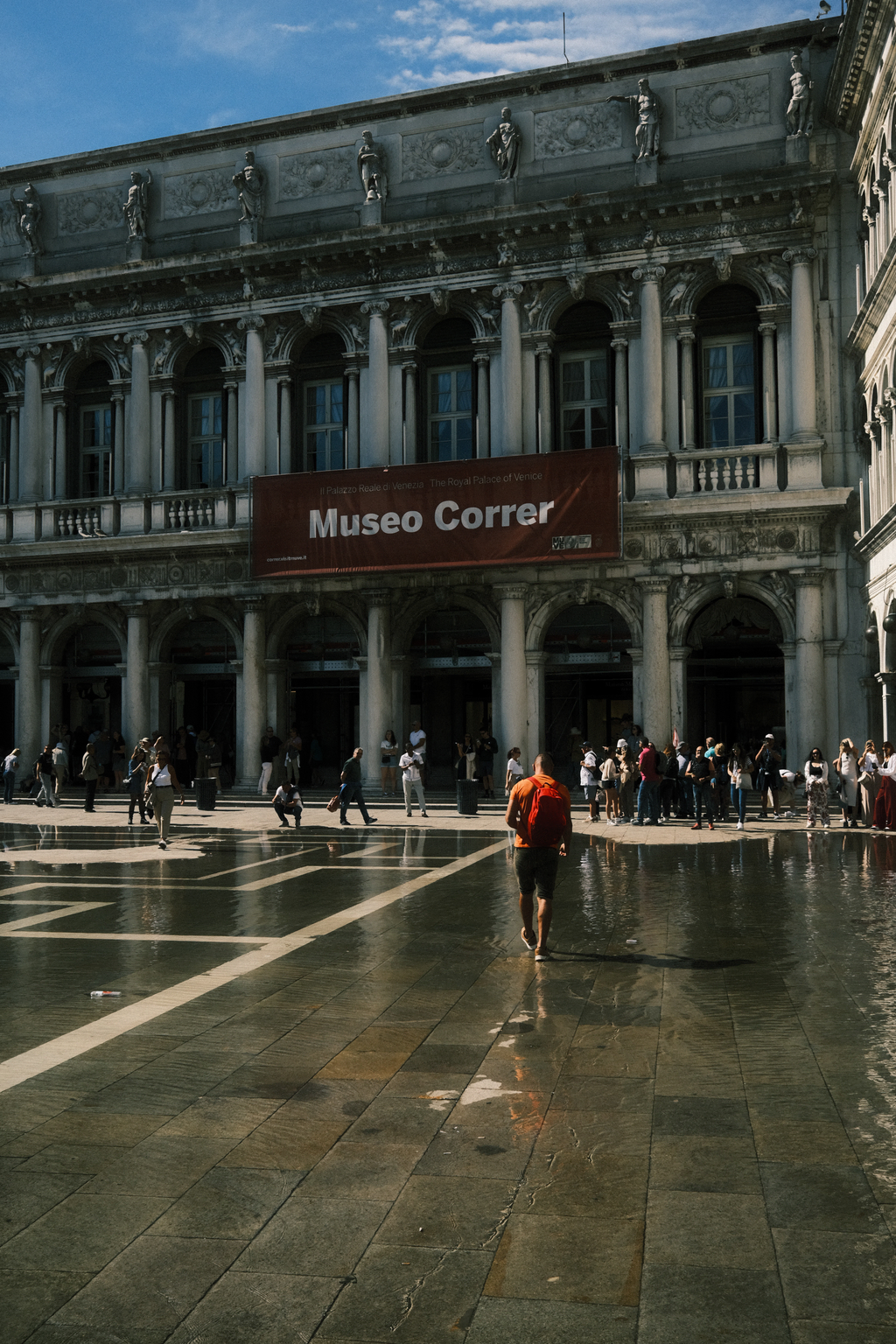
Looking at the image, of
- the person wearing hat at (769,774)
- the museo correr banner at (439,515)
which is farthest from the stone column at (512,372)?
the person wearing hat at (769,774)

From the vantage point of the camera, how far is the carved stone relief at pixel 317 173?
32281 millimetres

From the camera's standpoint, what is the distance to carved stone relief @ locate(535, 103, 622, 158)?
2984 centimetres

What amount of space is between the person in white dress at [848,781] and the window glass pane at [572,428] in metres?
11.2

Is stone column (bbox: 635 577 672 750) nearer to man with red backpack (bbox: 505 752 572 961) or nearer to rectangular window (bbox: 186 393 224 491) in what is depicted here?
rectangular window (bbox: 186 393 224 491)

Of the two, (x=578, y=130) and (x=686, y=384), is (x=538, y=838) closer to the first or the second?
(x=686, y=384)

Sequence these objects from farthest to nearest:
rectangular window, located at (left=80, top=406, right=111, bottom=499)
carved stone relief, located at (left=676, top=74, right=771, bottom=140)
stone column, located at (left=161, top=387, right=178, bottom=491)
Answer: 1. rectangular window, located at (left=80, top=406, right=111, bottom=499)
2. stone column, located at (left=161, top=387, right=178, bottom=491)
3. carved stone relief, located at (left=676, top=74, right=771, bottom=140)

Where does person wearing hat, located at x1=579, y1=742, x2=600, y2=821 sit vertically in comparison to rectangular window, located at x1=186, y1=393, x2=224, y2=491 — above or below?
below

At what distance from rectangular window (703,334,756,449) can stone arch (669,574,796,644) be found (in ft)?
11.3

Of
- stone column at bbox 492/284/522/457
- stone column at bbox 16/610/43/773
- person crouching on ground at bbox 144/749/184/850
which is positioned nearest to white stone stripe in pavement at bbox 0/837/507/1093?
person crouching on ground at bbox 144/749/184/850

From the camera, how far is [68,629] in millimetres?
34656

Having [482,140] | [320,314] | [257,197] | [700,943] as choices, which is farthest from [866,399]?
[700,943]

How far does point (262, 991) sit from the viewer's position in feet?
29.9

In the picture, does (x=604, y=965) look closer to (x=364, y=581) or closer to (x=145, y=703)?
(x=364, y=581)

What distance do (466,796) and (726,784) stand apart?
17.8 feet
